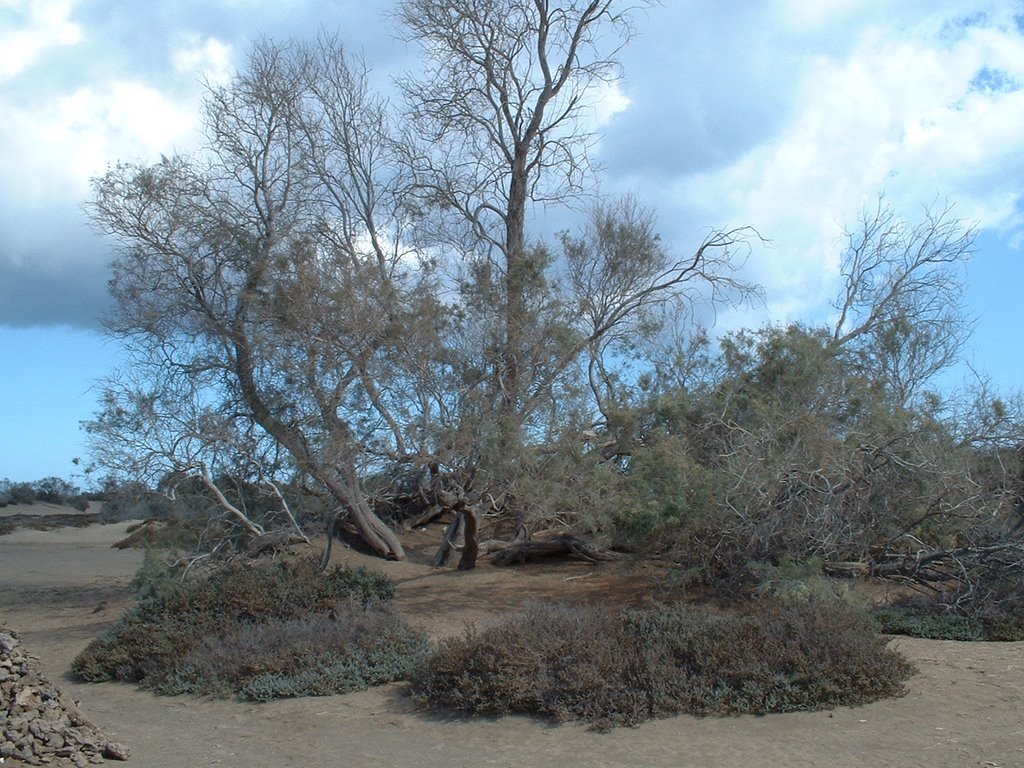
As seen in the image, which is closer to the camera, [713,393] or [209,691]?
[209,691]

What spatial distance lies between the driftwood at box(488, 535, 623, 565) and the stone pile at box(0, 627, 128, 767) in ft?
33.4

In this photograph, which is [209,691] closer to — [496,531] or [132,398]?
[132,398]

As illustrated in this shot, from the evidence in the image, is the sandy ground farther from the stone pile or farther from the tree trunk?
the tree trunk

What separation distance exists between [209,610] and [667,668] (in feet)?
20.9

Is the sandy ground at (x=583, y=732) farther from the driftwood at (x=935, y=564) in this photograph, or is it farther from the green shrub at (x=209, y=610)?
the driftwood at (x=935, y=564)

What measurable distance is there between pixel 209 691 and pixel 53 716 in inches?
103

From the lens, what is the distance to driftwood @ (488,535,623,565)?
683 inches

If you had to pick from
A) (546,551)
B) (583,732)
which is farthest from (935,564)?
(546,551)

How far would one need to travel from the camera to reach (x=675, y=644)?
9.34m

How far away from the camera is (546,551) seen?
18.0 metres

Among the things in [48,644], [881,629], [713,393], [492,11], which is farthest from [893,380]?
[48,644]

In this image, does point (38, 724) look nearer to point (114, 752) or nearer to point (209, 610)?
point (114, 752)

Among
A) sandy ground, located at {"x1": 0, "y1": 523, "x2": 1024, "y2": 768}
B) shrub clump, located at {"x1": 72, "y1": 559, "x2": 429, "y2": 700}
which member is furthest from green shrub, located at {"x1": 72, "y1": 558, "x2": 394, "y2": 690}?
sandy ground, located at {"x1": 0, "y1": 523, "x2": 1024, "y2": 768}

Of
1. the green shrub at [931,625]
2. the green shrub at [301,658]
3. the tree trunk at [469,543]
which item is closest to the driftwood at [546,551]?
the tree trunk at [469,543]
